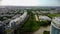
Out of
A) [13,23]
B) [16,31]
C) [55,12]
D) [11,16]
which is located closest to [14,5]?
[11,16]

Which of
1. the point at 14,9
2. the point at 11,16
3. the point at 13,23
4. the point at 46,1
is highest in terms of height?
the point at 46,1

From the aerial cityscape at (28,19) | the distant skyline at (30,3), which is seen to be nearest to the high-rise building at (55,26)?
the aerial cityscape at (28,19)

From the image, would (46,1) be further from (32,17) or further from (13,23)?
(13,23)

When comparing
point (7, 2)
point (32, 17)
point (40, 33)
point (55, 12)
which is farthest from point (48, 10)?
point (7, 2)

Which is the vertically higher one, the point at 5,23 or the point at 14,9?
the point at 14,9

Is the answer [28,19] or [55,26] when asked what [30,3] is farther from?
[55,26]

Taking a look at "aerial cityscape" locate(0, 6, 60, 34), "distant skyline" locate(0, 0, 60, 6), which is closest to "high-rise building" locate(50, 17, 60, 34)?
"aerial cityscape" locate(0, 6, 60, 34)

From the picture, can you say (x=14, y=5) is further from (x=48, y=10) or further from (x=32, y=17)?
(x=48, y=10)

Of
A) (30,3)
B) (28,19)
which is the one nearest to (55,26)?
(28,19)
